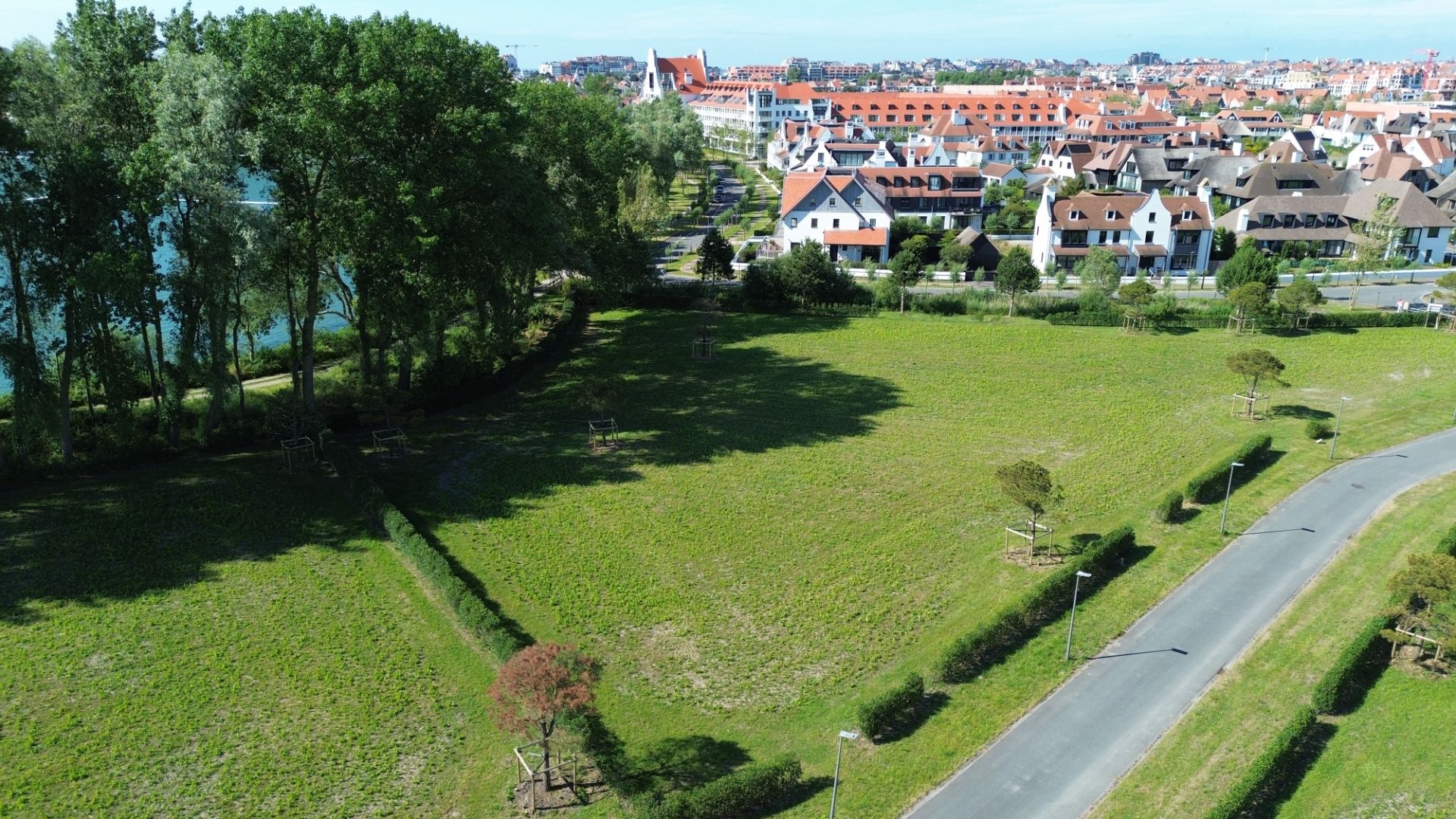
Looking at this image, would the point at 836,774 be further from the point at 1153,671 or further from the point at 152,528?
the point at 152,528

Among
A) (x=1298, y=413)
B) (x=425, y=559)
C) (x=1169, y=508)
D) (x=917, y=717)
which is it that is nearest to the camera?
(x=917, y=717)

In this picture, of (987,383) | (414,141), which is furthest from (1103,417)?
(414,141)

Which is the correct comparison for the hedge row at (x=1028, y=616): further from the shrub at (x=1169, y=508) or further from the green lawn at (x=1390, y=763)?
the green lawn at (x=1390, y=763)

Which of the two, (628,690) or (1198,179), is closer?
(628,690)

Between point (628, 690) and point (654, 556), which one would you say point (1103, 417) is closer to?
point (654, 556)

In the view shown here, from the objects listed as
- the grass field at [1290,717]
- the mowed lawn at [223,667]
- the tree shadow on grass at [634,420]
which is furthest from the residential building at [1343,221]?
the mowed lawn at [223,667]

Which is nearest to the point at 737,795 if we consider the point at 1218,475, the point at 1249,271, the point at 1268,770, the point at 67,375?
the point at 1268,770
